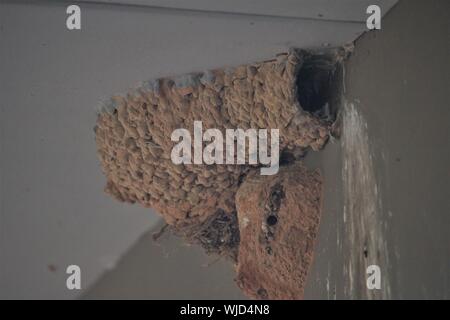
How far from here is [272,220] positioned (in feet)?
7.68

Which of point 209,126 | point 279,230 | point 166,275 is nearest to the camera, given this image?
point 279,230

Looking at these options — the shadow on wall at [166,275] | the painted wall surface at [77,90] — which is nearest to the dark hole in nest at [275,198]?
the painted wall surface at [77,90]

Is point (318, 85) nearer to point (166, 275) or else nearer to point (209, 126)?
point (209, 126)

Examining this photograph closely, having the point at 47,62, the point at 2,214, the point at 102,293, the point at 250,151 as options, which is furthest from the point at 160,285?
the point at 47,62

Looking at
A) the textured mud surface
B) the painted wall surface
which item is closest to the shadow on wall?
the painted wall surface

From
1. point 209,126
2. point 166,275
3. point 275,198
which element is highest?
point 209,126

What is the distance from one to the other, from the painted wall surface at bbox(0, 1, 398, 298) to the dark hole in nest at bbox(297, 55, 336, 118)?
134 mm

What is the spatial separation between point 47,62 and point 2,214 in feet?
3.19

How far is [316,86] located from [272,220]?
489 mm

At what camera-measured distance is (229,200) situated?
2629 mm

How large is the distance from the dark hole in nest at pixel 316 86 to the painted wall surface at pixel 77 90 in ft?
0.44

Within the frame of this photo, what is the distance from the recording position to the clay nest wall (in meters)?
2.29

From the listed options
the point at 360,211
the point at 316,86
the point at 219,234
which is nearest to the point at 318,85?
the point at 316,86
